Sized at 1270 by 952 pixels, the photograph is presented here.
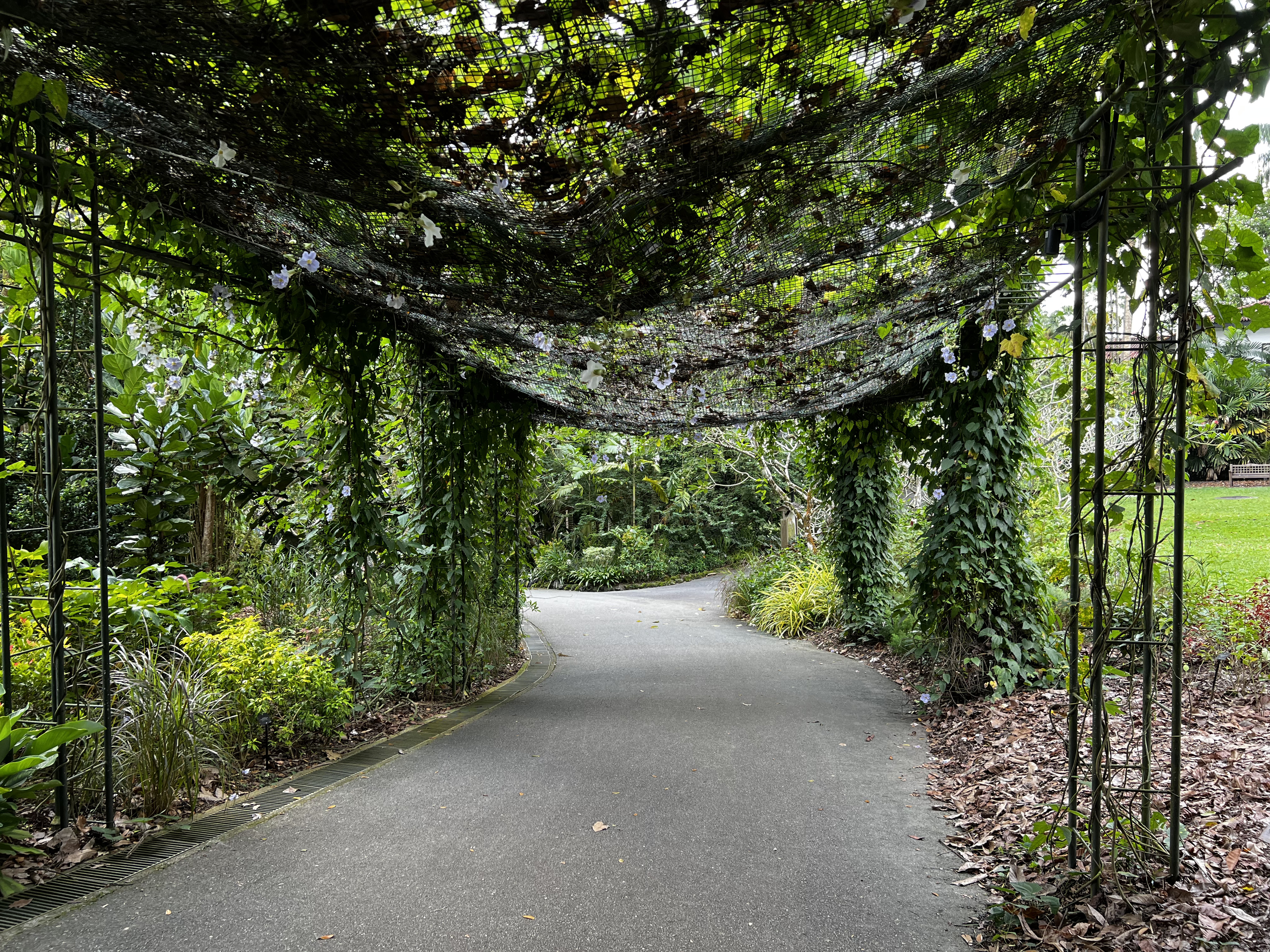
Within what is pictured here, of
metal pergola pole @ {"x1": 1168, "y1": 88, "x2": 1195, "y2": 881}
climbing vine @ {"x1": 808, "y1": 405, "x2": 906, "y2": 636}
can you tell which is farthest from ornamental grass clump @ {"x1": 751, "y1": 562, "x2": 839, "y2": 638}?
metal pergola pole @ {"x1": 1168, "y1": 88, "x2": 1195, "y2": 881}

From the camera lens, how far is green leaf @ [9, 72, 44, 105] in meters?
1.94

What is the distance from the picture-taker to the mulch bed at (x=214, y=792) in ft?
8.09

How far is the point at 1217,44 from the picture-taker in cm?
182

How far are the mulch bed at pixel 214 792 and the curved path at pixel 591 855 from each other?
0.30 metres

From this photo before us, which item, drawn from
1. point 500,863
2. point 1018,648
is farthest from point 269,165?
point 1018,648

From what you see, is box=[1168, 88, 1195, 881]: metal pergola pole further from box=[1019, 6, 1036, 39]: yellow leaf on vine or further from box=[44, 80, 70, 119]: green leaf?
box=[44, 80, 70, 119]: green leaf

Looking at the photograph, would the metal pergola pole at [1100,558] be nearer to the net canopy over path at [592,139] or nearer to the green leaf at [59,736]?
the net canopy over path at [592,139]

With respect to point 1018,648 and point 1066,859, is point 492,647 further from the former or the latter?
point 1066,859

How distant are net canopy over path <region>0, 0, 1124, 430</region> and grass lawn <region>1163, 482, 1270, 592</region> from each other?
360 cm

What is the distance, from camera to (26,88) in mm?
1950

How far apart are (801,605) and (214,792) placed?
642 cm

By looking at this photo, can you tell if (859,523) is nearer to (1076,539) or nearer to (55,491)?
(1076,539)

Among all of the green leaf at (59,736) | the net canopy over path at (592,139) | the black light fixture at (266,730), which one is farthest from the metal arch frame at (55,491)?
the black light fixture at (266,730)

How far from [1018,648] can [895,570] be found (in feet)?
9.01
